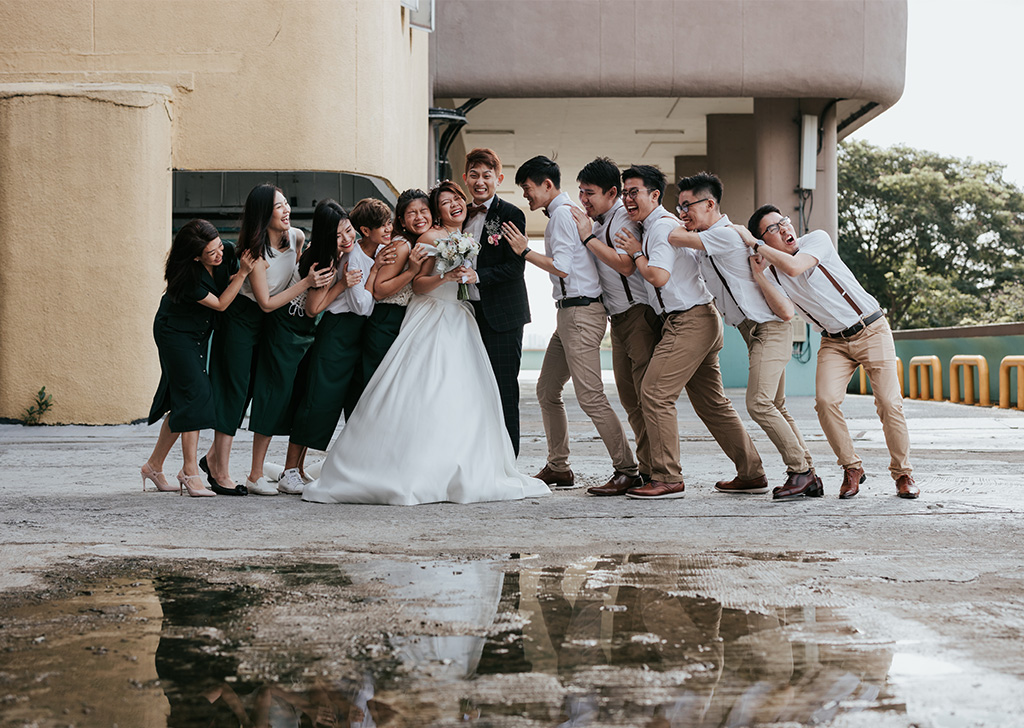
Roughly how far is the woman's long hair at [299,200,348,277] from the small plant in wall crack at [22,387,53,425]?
6.26 meters

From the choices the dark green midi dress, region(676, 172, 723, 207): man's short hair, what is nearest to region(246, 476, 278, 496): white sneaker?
the dark green midi dress

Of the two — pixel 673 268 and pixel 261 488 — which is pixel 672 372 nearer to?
pixel 673 268

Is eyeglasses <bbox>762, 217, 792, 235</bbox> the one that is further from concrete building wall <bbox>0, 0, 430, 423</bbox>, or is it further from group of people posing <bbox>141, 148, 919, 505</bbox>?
concrete building wall <bbox>0, 0, 430, 423</bbox>

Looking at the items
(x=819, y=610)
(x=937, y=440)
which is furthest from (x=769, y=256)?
(x=937, y=440)

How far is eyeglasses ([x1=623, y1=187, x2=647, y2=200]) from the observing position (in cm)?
593

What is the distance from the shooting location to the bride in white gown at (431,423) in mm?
5695

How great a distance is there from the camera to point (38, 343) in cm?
1121

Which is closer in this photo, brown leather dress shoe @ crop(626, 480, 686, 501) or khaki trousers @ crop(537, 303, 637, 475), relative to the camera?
brown leather dress shoe @ crop(626, 480, 686, 501)

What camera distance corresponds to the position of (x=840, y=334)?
5.93 metres

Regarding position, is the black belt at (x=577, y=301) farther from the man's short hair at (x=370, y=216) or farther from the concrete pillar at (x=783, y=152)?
the concrete pillar at (x=783, y=152)

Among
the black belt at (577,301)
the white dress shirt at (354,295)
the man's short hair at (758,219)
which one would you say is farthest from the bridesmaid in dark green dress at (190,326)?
the man's short hair at (758,219)

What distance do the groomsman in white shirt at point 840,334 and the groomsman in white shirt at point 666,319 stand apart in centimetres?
39

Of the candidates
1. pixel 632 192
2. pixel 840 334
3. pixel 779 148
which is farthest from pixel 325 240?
pixel 779 148

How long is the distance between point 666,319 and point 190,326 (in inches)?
107
